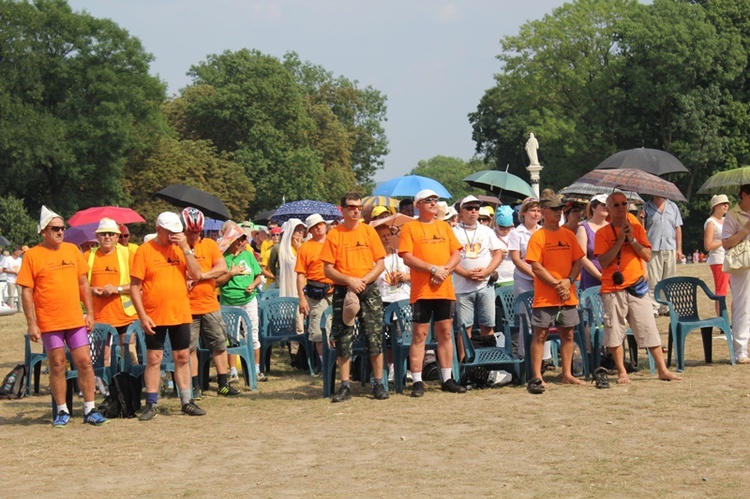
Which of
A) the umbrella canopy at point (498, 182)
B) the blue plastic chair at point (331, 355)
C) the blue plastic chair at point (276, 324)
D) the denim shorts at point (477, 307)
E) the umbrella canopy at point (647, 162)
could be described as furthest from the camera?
the umbrella canopy at point (498, 182)

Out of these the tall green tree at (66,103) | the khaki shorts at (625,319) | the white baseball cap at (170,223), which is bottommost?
the khaki shorts at (625,319)

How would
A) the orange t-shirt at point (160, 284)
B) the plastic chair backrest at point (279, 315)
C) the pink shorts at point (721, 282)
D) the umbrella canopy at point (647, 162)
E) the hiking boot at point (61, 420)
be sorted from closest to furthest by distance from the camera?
the hiking boot at point (61, 420)
the orange t-shirt at point (160, 284)
the umbrella canopy at point (647, 162)
the plastic chair backrest at point (279, 315)
the pink shorts at point (721, 282)

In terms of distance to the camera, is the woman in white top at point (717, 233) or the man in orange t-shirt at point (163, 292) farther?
the woman in white top at point (717, 233)

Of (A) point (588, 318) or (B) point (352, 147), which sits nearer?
(A) point (588, 318)

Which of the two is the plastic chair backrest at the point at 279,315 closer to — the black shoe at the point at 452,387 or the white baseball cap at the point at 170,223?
the black shoe at the point at 452,387

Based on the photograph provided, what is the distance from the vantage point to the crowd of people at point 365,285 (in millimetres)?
10508

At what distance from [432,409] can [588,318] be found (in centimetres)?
250

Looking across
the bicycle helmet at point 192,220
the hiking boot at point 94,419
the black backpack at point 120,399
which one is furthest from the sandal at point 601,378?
the hiking boot at point 94,419

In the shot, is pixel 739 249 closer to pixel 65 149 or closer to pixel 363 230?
pixel 363 230

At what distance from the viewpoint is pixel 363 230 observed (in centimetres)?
1142

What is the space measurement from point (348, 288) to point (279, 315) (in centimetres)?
331

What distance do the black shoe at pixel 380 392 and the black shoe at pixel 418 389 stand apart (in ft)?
0.86

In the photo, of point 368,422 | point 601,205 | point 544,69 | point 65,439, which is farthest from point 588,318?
point 544,69

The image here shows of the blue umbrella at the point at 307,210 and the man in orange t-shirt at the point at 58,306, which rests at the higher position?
the blue umbrella at the point at 307,210
